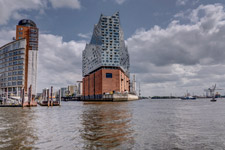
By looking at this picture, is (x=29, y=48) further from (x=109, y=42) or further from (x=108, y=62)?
(x=109, y=42)

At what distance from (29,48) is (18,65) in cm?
1379

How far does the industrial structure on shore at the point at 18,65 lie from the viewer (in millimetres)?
101562

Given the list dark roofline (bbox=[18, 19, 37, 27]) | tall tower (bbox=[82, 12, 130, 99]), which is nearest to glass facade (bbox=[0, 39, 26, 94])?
dark roofline (bbox=[18, 19, 37, 27])

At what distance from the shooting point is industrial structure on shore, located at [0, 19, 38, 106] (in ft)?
333

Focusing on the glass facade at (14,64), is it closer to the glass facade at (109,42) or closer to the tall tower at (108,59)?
the tall tower at (108,59)

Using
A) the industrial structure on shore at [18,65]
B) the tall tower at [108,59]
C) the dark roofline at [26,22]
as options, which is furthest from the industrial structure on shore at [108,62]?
the dark roofline at [26,22]

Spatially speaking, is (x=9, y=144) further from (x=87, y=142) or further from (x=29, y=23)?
(x=29, y=23)

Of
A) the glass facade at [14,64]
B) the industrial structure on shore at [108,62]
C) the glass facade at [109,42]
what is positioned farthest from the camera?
the glass facade at [109,42]

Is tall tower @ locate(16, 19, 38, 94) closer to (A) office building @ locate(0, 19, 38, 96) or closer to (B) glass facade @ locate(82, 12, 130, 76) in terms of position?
(A) office building @ locate(0, 19, 38, 96)

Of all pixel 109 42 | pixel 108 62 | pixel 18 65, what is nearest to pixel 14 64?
pixel 18 65

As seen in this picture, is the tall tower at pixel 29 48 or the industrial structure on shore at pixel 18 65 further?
the tall tower at pixel 29 48

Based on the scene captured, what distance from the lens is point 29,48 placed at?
362 ft

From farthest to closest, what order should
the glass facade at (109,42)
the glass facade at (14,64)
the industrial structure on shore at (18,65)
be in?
1. the glass facade at (109,42)
2. the industrial structure on shore at (18,65)
3. the glass facade at (14,64)

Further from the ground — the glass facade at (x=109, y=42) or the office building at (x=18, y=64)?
the glass facade at (x=109, y=42)
